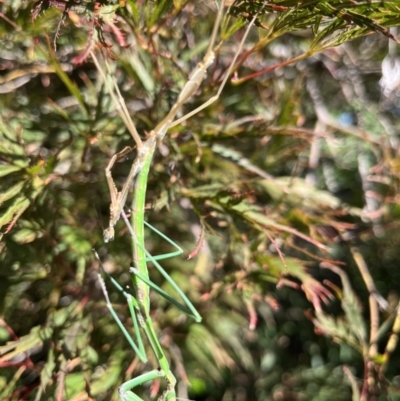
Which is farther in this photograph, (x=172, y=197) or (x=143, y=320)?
(x=172, y=197)

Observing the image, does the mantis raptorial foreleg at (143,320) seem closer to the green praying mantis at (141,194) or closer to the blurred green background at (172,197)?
the green praying mantis at (141,194)

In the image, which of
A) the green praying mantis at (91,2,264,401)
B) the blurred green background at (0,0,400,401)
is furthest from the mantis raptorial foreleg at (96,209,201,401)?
the blurred green background at (0,0,400,401)

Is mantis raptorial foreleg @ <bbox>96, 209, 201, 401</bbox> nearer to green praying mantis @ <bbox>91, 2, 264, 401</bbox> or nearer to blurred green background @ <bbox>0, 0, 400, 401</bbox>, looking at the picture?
green praying mantis @ <bbox>91, 2, 264, 401</bbox>

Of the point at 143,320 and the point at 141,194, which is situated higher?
the point at 141,194

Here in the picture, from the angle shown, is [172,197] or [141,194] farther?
[172,197]

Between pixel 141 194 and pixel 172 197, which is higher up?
pixel 141 194

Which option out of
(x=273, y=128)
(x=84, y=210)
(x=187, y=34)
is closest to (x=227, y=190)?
(x=273, y=128)

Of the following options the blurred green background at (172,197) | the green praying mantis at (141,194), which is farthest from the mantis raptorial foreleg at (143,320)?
the blurred green background at (172,197)

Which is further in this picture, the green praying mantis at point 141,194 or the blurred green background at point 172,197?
the blurred green background at point 172,197

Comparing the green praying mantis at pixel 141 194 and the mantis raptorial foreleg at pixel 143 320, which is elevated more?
the green praying mantis at pixel 141 194

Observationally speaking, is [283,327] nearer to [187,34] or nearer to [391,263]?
[391,263]

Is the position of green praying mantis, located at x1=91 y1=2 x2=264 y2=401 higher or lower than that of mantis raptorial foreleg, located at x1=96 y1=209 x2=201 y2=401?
higher

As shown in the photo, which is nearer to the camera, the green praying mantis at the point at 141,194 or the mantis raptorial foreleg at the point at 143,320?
the green praying mantis at the point at 141,194
